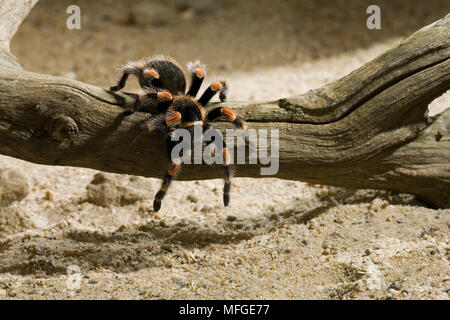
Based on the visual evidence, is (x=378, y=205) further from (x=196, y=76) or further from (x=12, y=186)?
(x=12, y=186)

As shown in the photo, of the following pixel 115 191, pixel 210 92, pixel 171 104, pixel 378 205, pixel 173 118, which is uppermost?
pixel 210 92

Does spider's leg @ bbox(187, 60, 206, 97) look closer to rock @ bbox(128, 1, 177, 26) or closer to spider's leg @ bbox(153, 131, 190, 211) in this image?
spider's leg @ bbox(153, 131, 190, 211)

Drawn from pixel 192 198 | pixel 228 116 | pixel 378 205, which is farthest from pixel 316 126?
pixel 192 198

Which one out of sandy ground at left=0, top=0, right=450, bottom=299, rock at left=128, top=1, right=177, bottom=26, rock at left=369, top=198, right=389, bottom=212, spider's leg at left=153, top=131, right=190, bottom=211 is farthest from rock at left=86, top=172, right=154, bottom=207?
rock at left=128, top=1, right=177, bottom=26

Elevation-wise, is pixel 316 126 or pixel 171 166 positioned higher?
pixel 316 126

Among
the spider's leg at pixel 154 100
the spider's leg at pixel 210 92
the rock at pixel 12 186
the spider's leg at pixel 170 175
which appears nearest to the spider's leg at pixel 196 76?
the spider's leg at pixel 210 92

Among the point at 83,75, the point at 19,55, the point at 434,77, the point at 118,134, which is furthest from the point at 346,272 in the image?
the point at 19,55

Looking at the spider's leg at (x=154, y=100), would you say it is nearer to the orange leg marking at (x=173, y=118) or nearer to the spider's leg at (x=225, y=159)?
the orange leg marking at (x=173, y=118)

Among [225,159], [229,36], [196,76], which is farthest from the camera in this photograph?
[229,36]
